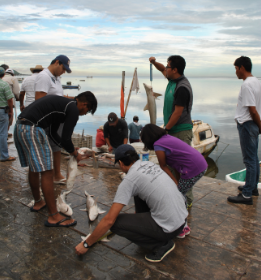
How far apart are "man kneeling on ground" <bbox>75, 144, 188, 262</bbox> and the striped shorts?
1.04 m

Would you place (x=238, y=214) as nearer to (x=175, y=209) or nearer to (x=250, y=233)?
(x=250, y=233)

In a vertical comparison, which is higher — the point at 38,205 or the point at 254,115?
the point at 254,115

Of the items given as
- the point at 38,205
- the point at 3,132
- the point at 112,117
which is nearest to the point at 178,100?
the point at 38,205

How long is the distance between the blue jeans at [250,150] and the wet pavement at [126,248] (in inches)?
11.8

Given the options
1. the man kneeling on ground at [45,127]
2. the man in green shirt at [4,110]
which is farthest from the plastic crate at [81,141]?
the man kneeling on ground at [45,127]

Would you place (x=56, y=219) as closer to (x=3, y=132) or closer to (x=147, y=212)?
(x=147, y=212)

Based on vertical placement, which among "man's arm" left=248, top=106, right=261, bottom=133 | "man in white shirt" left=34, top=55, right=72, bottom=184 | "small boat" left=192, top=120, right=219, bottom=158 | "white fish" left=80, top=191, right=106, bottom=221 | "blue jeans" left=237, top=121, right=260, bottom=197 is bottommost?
"small boat" left=192, top=120, right=219, bottom=158

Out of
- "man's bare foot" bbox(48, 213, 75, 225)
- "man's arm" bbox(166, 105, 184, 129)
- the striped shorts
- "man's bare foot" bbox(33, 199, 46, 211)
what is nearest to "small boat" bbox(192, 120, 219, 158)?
"man's arm" bbox(166, 105, 184, 129)

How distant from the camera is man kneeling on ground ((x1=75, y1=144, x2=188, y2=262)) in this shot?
2.43 metres

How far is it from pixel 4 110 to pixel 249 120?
15.8ft

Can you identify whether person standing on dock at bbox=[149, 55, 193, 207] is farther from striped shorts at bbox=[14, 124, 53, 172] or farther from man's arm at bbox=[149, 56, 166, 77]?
striped shorts at bbox=[14, 124, 53, 172]

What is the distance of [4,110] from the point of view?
5.66 metres

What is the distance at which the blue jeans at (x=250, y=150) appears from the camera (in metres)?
3.82

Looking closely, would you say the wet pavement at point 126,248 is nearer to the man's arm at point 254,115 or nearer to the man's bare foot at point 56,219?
the man's bare foot at point 56,219
